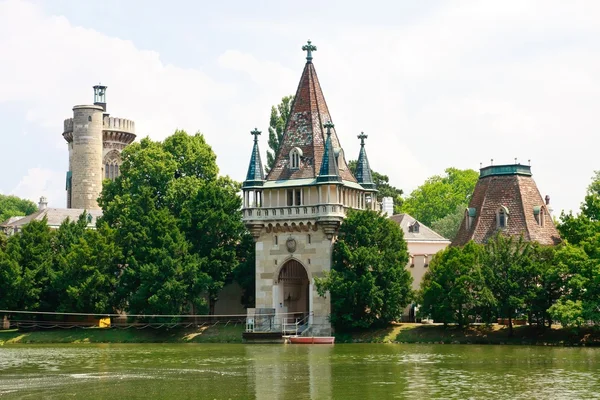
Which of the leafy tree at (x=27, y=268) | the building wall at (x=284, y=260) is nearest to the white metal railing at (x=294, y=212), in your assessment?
the building wall at (x=284, y=260)

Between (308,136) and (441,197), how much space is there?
4700 centimetres

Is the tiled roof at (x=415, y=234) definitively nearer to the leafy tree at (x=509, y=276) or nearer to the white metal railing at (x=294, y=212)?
the white metal railing at (x=294, y=212)

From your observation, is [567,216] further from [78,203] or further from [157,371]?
[78,203]

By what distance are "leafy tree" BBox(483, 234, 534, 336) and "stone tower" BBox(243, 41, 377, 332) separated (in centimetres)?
1104

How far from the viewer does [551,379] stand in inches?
1473

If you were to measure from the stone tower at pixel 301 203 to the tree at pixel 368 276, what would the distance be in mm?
1548

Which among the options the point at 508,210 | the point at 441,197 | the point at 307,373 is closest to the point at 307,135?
the point at 508,210

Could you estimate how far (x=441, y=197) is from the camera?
115312mm

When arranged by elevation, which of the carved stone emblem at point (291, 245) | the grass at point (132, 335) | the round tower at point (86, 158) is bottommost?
the grass at point (132, 335)

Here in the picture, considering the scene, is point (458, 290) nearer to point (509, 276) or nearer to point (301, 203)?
point (509, 276)

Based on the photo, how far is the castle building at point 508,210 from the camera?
67.4 metres

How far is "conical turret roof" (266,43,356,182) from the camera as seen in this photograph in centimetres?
6988

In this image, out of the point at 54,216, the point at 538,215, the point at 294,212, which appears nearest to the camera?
the point at 538,215

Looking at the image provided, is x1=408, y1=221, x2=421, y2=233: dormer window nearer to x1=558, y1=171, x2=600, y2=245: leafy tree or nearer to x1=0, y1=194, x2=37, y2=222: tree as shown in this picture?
x1=558, y1=171, x2=600, y2=245: leafy tree
